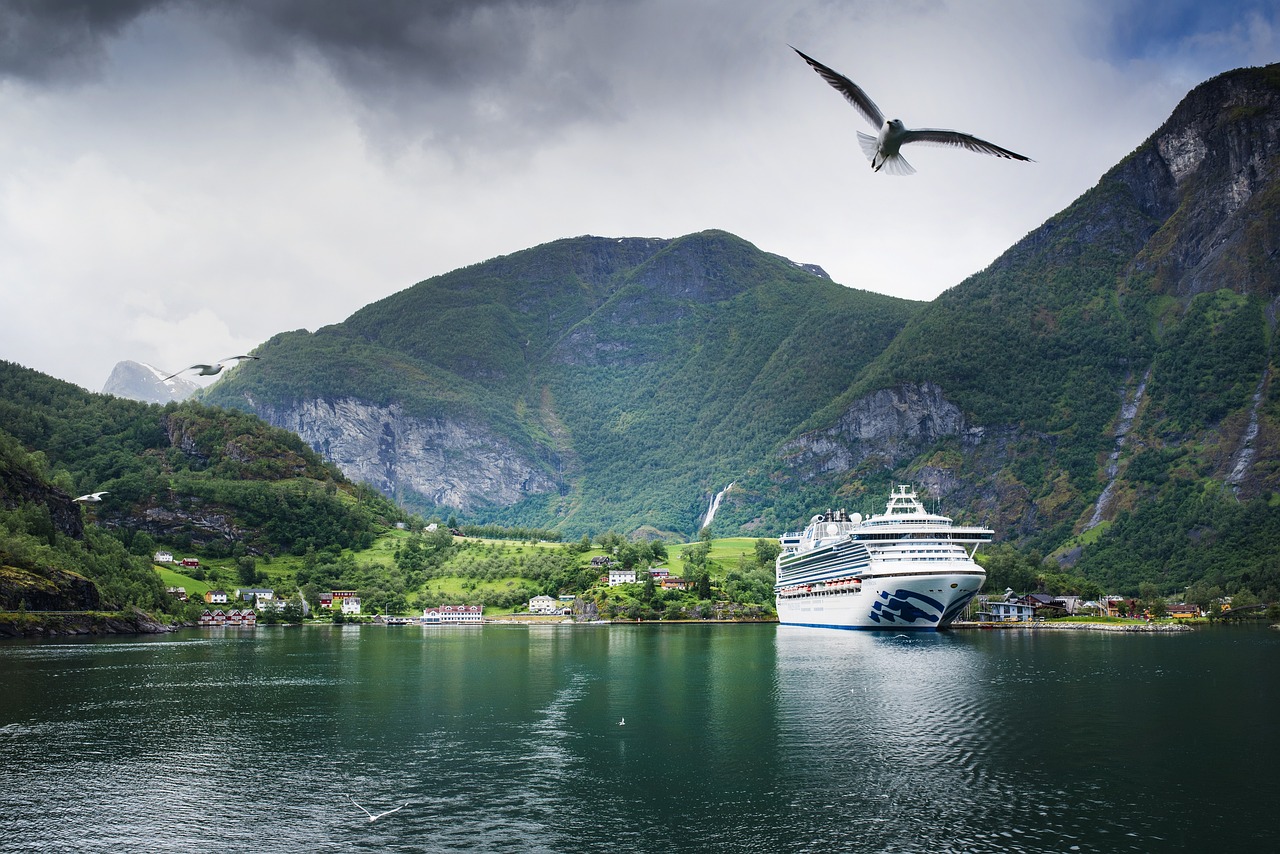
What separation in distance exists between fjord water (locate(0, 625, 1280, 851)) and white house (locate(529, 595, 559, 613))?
87723 mm

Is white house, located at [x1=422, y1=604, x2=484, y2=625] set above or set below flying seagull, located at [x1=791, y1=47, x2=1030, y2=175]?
below

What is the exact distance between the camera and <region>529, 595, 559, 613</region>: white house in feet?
538

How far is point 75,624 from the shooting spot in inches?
4122

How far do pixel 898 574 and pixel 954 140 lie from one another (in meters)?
94.5

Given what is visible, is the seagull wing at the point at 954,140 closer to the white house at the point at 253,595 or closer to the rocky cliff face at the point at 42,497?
the rocky cliff face at the point at 42,497

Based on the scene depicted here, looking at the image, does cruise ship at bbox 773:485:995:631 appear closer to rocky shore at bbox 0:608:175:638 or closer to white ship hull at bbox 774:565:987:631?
white ship hull at bbox 774:565:987:631

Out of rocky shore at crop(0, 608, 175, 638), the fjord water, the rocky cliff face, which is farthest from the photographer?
the rocky cliff face

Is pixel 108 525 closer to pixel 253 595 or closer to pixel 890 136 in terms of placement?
Answer: pixel 253 595

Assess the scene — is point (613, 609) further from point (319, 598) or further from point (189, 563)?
point (189, 563)

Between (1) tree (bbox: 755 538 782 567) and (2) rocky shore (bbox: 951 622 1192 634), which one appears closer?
(2) rocky shore (bbox: 951 622 1192 634)

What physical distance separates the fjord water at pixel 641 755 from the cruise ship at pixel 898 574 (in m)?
29.5

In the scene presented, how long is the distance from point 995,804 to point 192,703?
42.8 m

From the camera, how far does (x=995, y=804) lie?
3353 centimetres

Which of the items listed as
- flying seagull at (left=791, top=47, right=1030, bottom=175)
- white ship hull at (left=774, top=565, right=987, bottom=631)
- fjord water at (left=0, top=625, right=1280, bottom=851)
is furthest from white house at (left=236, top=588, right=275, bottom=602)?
flying seagull at (left=791, top=47, right=1030, bottom=175)
